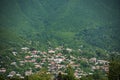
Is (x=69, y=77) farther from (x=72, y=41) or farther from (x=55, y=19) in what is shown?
(x=55, y=19)

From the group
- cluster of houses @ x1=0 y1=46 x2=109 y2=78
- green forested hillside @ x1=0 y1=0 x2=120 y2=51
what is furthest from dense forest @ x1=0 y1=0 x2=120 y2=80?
cluster of houses @ x1=0 y1=46 x2=109 y2=78

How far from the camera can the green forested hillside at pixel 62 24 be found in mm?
148137

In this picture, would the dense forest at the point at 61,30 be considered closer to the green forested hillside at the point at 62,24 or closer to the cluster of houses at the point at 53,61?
the green forested hillside at the point at 62,24

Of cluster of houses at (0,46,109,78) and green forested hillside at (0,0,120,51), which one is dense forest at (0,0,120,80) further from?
cluster of houses at (0,46,109,78)

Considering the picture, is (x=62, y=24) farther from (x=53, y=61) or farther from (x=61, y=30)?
(x=53, y=61)

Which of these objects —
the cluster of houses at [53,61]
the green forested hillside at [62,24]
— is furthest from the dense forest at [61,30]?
the cluster of houses at [53,61]

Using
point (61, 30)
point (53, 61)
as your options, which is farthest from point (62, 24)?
point (53, 61)

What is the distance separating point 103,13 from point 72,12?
21.8 meters

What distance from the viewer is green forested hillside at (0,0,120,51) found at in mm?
148137

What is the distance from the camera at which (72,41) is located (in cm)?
14975

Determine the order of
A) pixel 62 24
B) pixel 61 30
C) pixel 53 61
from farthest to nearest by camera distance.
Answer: pixel 62 24, pixel 61 30, pixel 53 61

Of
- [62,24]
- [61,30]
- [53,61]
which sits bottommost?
[53,61]

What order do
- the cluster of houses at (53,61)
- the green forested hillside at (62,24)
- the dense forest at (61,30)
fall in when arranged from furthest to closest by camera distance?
the green forested hillside at (62,24) < the dense forest at (61,30) < the cluster of houses at (53,61)

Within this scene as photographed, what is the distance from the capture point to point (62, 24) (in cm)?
16975
